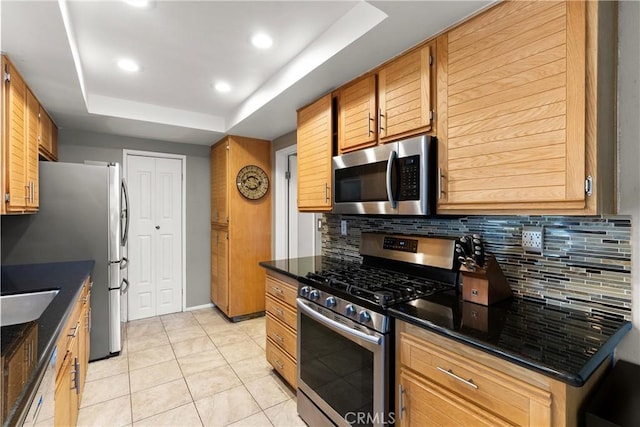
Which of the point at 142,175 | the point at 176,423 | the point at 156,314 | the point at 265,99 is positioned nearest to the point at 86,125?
the point at 142,175

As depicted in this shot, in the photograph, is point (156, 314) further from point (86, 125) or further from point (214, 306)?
point (86, 125)

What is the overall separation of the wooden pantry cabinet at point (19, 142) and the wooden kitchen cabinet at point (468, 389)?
233 cm

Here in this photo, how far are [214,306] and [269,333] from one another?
2.07 m

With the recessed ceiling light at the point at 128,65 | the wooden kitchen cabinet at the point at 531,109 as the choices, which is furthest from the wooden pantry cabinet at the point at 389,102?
the recessed ceiling light at the point at 128,65

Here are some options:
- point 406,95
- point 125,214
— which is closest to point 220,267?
point 125,214

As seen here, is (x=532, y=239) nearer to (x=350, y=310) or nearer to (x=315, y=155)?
(x=350, y=310)

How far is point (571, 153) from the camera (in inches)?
42.7

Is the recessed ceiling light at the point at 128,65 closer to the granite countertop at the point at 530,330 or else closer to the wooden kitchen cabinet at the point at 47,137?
the wooden kitchen cabinet at the point at 47,137

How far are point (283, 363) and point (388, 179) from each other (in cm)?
158

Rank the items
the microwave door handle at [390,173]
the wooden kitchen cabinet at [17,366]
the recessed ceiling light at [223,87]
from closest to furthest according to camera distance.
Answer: the wooden kitchen cabinet at [17,366], the microwave door handle at [390,173], the recessed ceiling light at [223,87]

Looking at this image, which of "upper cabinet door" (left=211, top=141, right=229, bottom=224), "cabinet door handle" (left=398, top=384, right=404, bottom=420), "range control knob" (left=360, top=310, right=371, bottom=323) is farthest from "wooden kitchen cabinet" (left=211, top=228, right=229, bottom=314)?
"cabinet door handle" (left=398, top=384, right=404, bottom=420)

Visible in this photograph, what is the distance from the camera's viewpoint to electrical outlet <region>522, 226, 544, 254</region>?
1.39 m

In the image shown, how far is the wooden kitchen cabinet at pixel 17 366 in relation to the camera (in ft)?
2.63

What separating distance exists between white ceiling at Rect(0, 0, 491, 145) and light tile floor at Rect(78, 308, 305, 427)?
2.24 metres
